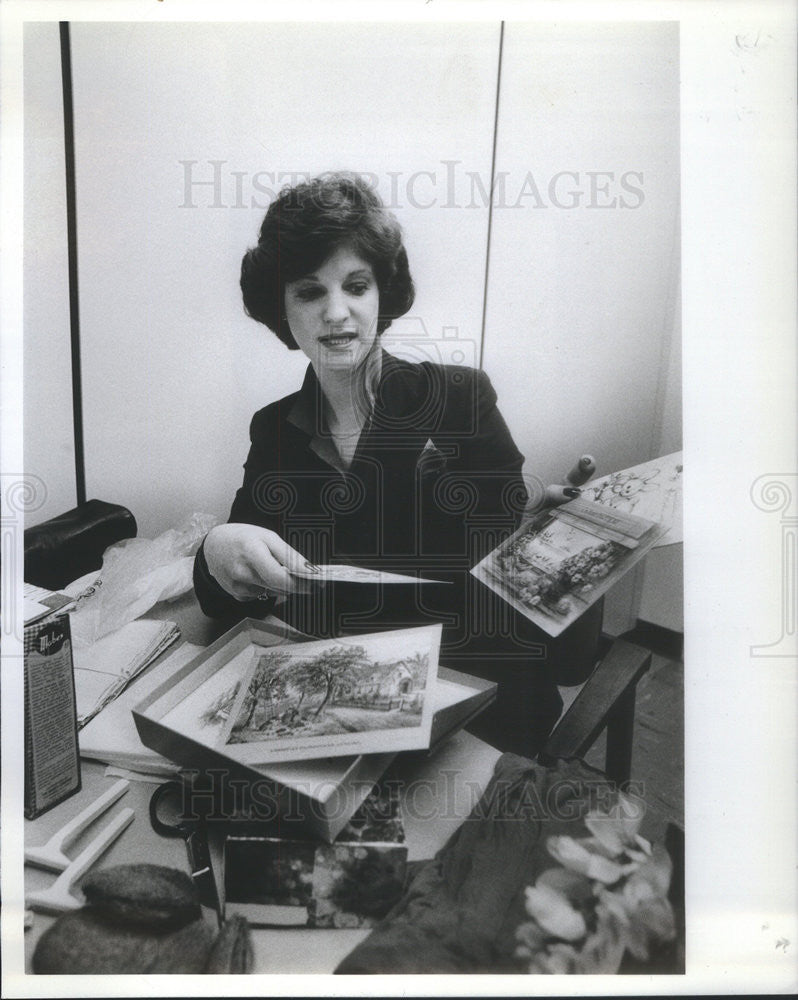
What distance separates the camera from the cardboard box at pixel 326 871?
989mm

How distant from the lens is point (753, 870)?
1.10 meters

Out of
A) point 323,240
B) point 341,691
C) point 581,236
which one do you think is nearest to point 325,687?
point 341,691

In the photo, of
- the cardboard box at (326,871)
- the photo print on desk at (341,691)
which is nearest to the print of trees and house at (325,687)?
the photo print on desk at (341,691)

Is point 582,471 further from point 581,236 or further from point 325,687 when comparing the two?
point 325,687

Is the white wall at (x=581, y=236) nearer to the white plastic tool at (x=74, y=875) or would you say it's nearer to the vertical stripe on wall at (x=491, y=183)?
the vertical stripe on wall at (x=491, y=183)

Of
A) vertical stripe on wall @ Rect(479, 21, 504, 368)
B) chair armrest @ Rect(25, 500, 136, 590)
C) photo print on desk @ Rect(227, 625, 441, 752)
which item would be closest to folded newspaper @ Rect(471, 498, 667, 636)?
photo print on desk @ Rect(227, 625, 441, 752)

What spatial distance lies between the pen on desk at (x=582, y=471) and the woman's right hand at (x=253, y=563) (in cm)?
37

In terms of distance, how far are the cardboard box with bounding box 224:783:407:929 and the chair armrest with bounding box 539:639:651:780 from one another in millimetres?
236

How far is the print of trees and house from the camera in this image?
3.36 ft

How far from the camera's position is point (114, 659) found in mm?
1075

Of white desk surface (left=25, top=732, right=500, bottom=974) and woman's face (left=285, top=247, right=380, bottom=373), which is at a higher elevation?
woman's face (left=285, top=247, right=380, bottom=373)

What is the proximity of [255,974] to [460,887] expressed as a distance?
0.29m

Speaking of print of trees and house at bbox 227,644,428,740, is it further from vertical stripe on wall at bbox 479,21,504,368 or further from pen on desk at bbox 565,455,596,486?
vertical stripe on wall at bbox 479,21,504,368

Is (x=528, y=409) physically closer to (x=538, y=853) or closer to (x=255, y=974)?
(x=538, y=853)
